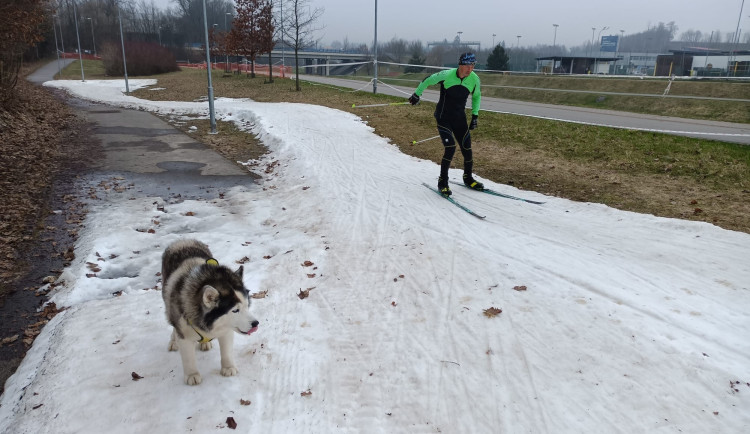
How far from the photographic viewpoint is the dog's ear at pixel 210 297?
11.3 ft

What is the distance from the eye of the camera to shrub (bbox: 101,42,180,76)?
54281 mm

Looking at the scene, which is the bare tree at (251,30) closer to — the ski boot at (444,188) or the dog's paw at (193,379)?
the ski boot at (444,188)

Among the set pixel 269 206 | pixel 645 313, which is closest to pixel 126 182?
pixel 269 206

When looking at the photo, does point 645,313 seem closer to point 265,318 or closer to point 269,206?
point 265,318

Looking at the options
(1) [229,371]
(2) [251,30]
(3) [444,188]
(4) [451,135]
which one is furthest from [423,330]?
(2) [251,30]

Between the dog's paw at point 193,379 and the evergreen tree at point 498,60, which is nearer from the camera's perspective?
the dog's paw at point 193,379

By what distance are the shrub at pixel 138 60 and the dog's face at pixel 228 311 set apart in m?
60.3

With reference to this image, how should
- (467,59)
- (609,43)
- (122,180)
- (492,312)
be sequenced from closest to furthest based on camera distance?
(492,312)
(467,59)
(122,180)
(609,43)

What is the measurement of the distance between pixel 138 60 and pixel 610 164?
5974 centimetres

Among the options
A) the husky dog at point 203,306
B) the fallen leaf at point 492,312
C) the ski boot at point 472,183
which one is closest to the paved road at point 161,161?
the ski boot at point 472,183

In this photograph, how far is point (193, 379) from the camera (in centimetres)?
402

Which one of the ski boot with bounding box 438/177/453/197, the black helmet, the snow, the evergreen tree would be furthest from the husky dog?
the evergreen tree

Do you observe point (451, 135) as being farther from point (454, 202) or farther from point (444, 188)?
point (454, 202)

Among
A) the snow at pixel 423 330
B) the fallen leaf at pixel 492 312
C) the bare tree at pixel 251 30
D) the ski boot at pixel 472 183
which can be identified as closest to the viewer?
the snow at pixel 423 330
